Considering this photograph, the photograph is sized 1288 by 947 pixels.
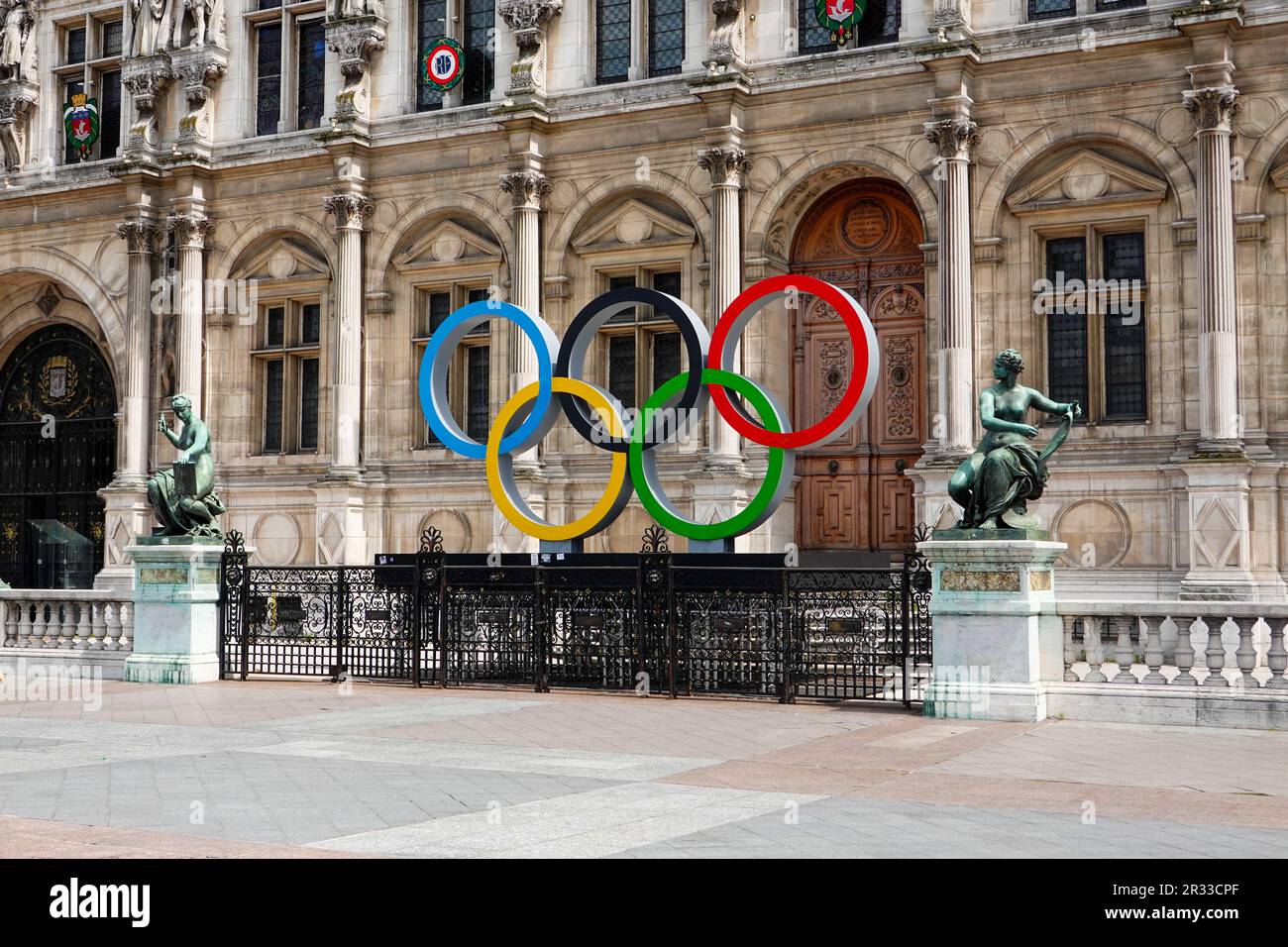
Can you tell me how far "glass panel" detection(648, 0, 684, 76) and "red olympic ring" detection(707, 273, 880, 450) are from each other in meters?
9.52

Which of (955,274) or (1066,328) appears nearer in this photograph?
(955,274)

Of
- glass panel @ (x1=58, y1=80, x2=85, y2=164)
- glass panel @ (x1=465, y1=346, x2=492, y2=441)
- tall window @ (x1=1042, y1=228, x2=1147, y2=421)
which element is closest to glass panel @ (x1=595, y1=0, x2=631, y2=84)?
glass panel @ (x1=465, y1=346, x2=492, y2=441)

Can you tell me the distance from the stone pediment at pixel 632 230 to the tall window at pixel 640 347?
671 millimetres

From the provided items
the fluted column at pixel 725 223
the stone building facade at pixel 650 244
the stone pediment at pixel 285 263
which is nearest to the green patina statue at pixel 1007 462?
the stone building facade at pixel 650 244

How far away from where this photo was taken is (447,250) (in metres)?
31.9

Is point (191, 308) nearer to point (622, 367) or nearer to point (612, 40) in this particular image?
point (622, 367)

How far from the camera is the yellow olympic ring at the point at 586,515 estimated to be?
2259 cm

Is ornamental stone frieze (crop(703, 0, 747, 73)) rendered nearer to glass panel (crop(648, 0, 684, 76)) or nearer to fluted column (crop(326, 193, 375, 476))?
glass panel (crop(648, 0, 684, 76))

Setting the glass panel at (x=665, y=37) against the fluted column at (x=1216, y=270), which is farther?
the glass panel at (x=665, y=37)

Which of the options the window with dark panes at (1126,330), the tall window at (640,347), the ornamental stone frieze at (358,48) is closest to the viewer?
the window with dark panes at (1126,330)

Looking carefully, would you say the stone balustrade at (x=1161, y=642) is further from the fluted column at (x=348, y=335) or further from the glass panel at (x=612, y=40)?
the fluted column at (x=348, y=335)

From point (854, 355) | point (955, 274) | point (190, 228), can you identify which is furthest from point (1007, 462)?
point (190, 228)

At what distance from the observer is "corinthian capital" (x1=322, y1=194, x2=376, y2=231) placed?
32156 millimetres

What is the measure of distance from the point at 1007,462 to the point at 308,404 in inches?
818
